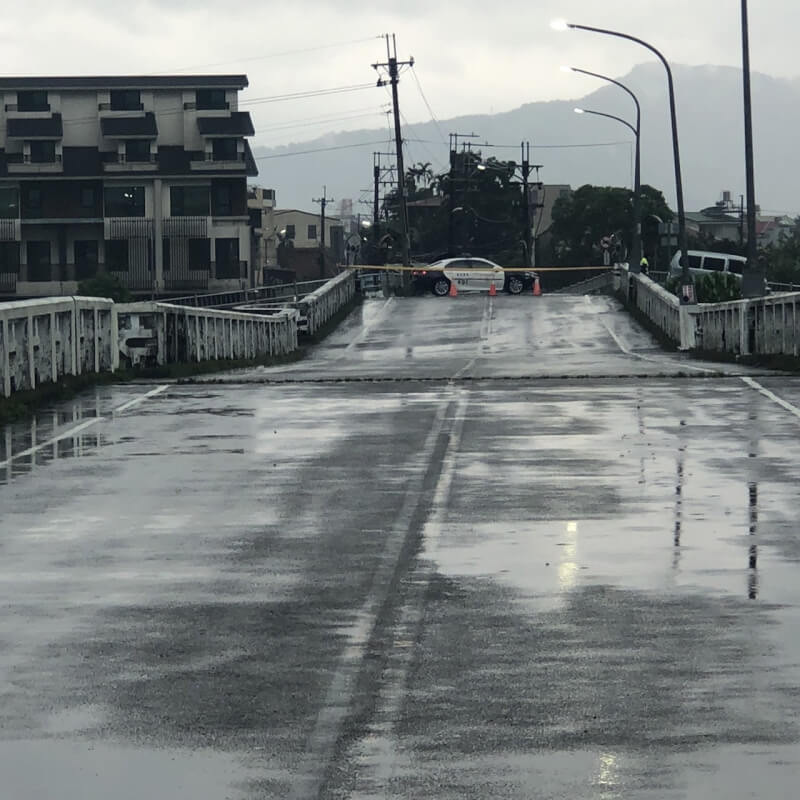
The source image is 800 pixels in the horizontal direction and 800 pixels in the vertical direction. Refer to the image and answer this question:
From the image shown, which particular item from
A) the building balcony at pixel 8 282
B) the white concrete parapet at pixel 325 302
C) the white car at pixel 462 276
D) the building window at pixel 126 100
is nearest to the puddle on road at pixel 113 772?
the white concrete parapet at pixel 325 302

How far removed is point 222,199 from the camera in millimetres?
101750

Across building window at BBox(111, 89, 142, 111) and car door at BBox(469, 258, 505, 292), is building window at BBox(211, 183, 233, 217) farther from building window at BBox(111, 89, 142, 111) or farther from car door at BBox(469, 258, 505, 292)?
car door at BBox(469, 258, 505, 292)

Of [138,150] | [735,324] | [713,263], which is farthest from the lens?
[138,150]

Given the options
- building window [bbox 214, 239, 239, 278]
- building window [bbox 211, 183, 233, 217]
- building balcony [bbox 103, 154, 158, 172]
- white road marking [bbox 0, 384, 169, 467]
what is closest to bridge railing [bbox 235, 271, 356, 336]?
building window [bbox 214, 239, 239, 278]

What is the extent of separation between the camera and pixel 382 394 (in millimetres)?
22938

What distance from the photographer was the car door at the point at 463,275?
263 ft

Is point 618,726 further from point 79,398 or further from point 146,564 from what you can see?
point 79,398

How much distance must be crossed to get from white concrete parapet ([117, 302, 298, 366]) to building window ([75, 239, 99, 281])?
55.4 metres

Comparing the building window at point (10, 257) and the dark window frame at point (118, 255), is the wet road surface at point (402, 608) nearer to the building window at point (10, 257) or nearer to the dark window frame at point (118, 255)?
the dark window frame at point (118, 255)

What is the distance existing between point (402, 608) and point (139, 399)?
13.8m

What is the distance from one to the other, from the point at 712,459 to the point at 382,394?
7712 millimetres

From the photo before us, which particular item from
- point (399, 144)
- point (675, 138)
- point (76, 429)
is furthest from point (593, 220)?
point (76, 429)

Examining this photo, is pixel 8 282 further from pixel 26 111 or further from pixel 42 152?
pixel 26 111

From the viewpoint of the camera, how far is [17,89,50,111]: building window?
9950cm
